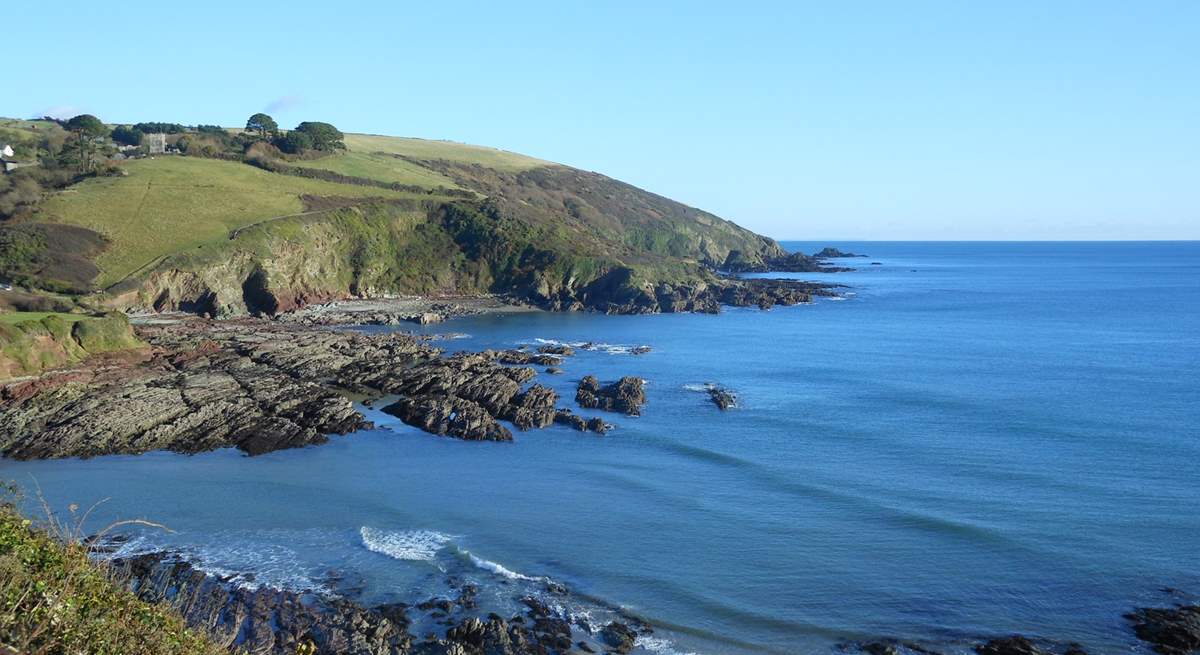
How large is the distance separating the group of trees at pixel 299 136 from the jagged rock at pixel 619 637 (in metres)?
120

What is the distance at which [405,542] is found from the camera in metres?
31.5

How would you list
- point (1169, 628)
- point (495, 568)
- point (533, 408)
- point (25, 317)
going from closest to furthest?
1. point (1169, 628)
2. point (495, 568)
3. point (533, 408)
4. point (25, 317)

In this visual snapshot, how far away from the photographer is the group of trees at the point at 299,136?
13062cm

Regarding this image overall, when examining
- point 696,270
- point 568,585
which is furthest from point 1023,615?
point 696,270

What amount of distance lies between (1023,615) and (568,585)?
13637mm

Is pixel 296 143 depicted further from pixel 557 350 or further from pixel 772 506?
pixel 772 506

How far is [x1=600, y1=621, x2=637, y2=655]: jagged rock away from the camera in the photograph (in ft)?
78.9

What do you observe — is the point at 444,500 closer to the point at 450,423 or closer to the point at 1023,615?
the point at 450,423

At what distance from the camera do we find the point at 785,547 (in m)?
30.9

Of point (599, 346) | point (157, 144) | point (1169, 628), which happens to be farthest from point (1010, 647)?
point (157, 144)

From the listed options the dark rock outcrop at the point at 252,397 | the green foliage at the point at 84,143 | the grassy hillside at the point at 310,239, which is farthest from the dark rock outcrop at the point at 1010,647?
the green foliage at the point at 84,143

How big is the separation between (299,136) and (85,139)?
2772 centimetres

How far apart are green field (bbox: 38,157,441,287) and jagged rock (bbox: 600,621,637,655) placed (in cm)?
7095

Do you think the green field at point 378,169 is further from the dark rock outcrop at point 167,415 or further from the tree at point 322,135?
the dark rock outcrop at point 167,415
